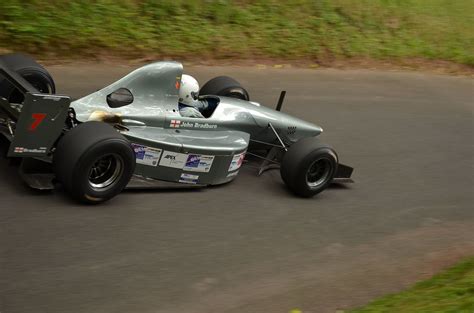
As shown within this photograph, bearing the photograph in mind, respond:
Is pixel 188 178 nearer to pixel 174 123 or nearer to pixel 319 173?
pixel 174 123

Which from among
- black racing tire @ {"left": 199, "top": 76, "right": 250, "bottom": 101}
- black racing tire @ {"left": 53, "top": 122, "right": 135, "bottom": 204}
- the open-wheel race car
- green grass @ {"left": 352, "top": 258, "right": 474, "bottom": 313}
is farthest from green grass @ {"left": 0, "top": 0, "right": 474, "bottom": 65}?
green grass @ {"left": 352, "top": 258, "right": 474, "bottom": 313}

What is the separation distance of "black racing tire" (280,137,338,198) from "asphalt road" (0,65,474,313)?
6.1 inches

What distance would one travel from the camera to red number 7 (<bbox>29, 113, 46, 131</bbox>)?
234 inches

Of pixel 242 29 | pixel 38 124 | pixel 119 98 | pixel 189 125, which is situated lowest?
pixel 38 124

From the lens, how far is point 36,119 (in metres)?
5.96

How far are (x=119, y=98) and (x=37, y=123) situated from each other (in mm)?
1139

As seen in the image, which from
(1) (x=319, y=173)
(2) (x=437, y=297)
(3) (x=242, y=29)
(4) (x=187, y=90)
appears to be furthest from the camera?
(3) (x=242, y=29)

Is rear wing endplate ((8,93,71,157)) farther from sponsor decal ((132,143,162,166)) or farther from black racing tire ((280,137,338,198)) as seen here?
black racing tire ((280,137,338,198))

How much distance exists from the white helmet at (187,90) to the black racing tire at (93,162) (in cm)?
140

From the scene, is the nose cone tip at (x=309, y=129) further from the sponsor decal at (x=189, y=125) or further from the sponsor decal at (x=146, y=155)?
the sponsor decal at (x=146, y=155)

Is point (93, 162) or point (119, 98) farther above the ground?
point (119, 98)

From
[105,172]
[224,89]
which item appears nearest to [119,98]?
[105,172]

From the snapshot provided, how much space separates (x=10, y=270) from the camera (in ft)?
17.0

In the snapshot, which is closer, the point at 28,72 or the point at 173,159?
the point at 173,159
